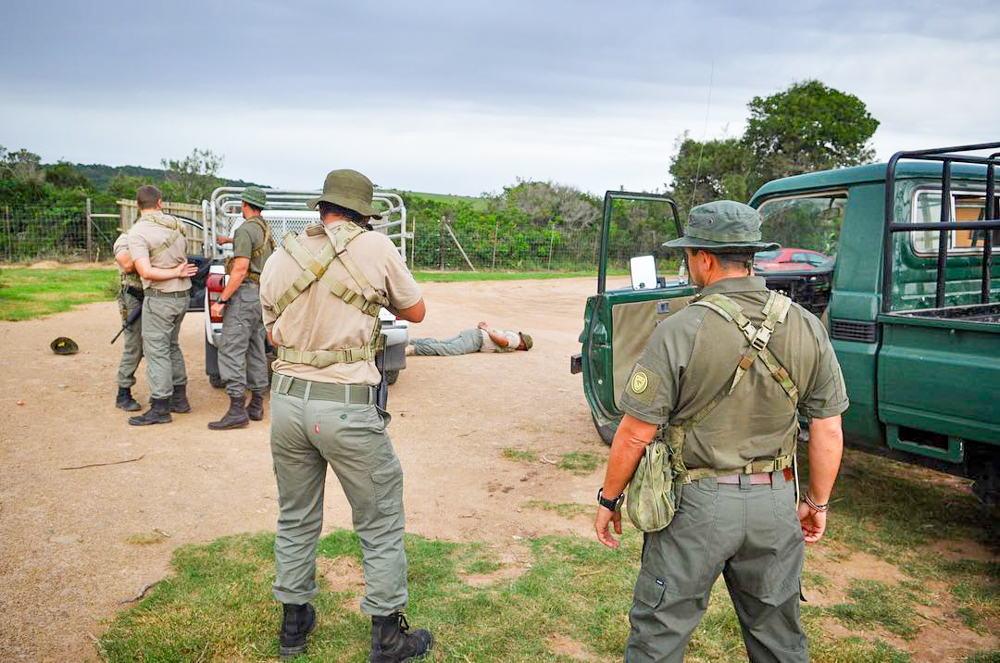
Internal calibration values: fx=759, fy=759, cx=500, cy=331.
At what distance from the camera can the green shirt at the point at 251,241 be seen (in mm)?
6121

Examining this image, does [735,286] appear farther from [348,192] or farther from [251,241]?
[251,241]

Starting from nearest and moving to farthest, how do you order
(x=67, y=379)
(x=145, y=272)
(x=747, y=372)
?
(x=747, y=372) → (x=145, y=272) → (x=67, y=379)

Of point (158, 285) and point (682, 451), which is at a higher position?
point (158, 285)

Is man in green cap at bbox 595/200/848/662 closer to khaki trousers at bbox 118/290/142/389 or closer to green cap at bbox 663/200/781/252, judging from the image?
green cap at bbox 663/200/781/252

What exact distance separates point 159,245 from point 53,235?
57.1 ft

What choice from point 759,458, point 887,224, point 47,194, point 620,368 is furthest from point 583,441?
point 47,194

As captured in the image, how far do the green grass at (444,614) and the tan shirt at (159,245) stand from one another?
2.83 m

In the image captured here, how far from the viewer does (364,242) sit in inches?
118

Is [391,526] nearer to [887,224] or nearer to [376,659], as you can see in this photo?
[376,659]

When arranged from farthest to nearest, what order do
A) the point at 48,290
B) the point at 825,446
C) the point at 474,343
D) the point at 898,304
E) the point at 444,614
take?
the point at 48,290 → the point at 474,343 → the point at 898,304 → the point at 444,614 → the point at 825,446

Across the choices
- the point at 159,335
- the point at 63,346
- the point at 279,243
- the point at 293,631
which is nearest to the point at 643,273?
the point at 279,243

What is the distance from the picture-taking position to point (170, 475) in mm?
5195

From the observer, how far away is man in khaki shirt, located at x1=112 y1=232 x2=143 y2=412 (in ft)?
20.3

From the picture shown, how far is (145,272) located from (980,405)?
5706 millimetres
